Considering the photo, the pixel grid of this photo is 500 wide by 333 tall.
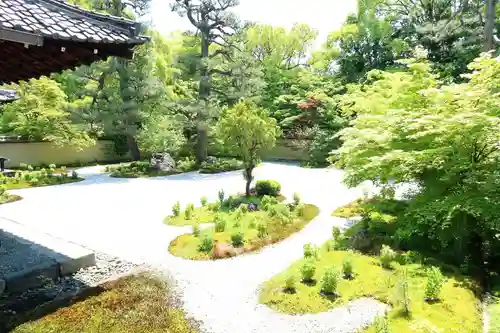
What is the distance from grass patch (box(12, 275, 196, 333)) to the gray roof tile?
3.30 m

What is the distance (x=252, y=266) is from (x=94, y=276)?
103 inches

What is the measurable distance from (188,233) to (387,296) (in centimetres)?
451

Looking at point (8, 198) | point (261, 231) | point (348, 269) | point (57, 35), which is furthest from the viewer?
point (8, 198)

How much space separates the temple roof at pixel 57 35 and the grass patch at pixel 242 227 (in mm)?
3969

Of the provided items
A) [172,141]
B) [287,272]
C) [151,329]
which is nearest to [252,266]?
[287,272]

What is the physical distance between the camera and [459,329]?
13.3ft

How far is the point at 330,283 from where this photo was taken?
16.0ft

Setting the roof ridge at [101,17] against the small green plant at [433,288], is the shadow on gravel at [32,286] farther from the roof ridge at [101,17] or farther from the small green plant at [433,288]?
the small green plant at [433,288]

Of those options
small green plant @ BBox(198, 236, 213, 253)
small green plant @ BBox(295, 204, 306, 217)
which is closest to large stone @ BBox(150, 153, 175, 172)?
small green plant @ BBox(295, 204, 306, 217)

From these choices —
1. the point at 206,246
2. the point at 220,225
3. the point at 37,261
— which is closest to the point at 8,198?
the point at 37,261

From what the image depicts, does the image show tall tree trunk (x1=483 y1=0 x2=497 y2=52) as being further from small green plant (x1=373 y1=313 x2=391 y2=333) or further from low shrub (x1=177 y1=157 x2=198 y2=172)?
low shrub (x1=177 y1=157 x2=198 y2=172)

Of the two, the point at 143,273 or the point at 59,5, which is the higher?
the point at 59,5

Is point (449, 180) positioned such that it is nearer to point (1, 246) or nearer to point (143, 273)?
point (143, 273)

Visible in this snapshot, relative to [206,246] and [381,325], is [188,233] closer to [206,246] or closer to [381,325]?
[206,246]
